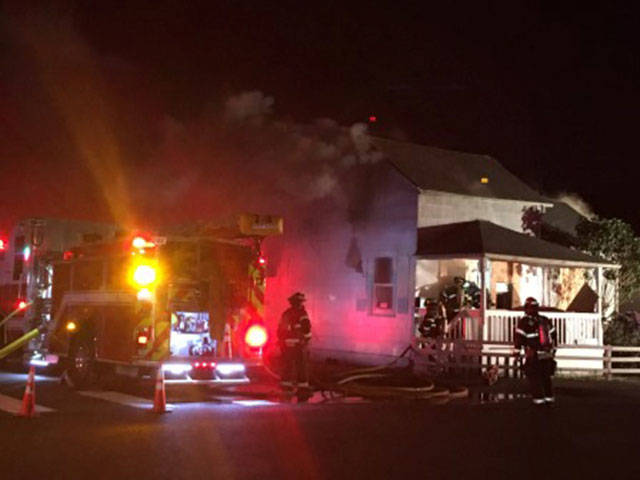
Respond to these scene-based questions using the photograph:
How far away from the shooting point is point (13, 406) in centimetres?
1173

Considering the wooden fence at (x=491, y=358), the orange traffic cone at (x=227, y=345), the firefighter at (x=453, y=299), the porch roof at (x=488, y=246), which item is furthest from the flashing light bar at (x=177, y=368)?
the firefighter at (x=453, y=299)

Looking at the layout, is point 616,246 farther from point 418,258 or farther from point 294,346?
point 294,346

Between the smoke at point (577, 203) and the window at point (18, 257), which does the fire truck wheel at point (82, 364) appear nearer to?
the window at point (18, 257)

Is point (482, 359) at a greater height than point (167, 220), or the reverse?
point (167, 220)

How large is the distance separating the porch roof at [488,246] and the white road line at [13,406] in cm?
1056

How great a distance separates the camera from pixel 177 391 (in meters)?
14.6

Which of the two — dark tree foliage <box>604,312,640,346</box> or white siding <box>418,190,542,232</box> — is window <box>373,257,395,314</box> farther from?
dark tree foliage <box>604,312,640,346</box>

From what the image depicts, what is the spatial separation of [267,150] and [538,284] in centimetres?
823

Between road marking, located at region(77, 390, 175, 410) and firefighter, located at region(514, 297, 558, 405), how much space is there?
18.2 feet

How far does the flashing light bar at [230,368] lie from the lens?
1351cm

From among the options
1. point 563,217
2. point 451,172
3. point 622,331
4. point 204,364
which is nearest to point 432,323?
point 451,172

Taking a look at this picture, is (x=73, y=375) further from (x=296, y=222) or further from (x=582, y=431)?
(x=296, y=222)

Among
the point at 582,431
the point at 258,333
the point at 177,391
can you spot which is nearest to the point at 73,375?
the point at 177,391

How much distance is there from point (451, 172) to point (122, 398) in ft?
42.6
